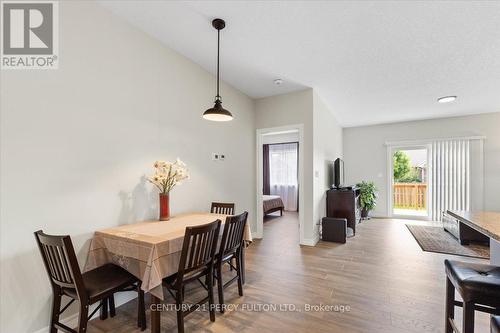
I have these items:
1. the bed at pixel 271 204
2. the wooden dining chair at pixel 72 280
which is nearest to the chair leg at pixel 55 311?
the wooden dining chair at pixel 72 280

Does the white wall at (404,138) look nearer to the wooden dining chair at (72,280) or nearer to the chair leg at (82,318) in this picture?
the wooden dining chair at (72,280)

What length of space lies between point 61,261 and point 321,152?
4283 millimetres

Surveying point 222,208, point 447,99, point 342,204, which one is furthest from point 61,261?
point 447,99

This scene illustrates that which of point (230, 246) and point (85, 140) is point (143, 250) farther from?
point (85, 140)

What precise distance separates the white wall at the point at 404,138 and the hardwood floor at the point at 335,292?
10.6 ft

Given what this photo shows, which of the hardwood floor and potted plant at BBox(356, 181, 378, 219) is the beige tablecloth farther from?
potted plant at BBox(356, 181, 378, 219)

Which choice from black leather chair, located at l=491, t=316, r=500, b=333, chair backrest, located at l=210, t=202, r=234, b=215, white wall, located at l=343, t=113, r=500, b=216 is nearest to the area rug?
white wall, located at l=343, t=113, r=500, b=216

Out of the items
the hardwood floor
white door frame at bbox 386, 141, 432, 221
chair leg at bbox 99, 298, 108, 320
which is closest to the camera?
the hardwood floor

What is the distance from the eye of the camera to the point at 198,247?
72.4 inches

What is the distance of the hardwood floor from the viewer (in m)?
1.96

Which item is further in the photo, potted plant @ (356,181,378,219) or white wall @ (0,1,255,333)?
potted plant @ (356,181,378,219)

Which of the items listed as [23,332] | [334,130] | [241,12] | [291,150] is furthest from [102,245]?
[291,150]

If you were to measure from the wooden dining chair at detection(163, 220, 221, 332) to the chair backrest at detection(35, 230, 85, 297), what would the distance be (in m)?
0.60

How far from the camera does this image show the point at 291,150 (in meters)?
7.90
